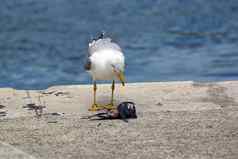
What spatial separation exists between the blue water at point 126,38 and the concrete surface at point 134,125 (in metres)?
2.55

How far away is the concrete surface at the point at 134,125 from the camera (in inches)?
287

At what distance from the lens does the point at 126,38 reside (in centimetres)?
1566

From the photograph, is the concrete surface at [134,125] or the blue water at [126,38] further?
the blue water at [126,38]

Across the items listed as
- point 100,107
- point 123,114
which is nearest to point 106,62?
point 100,107

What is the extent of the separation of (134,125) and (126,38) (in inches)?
295

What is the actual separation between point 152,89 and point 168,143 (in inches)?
99.8

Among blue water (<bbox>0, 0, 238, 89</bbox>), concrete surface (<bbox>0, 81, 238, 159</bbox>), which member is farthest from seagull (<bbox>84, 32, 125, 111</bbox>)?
blue water (<bbox>0, 0, 238, 89</bbox>)

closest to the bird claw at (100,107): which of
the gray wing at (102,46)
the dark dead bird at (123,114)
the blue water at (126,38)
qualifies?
the dark dead bird at (123,114)

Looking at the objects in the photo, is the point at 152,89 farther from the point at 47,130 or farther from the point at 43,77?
the point at 43,77

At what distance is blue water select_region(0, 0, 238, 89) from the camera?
1300 centimetres

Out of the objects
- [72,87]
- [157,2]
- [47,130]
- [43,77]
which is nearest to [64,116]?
[47,130]

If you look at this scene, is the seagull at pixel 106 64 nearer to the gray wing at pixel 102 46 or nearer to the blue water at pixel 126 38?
the gray wing at pixel 102 46

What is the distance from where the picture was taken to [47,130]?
8117 millimetres

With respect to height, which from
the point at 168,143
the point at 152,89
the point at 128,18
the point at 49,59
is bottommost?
the point at 168,143
